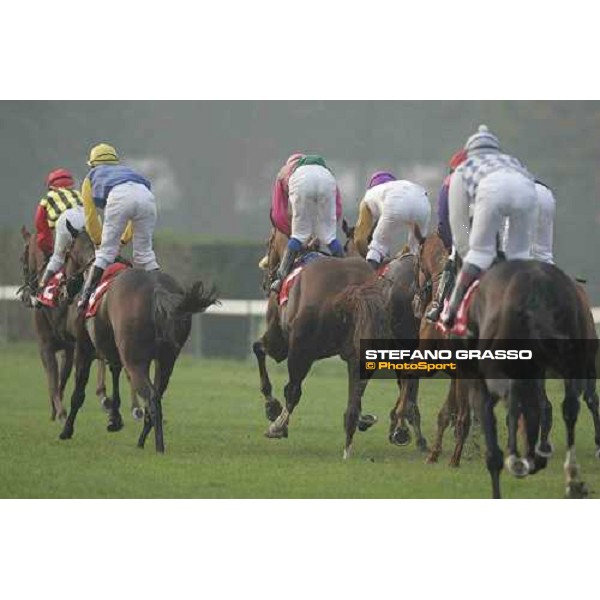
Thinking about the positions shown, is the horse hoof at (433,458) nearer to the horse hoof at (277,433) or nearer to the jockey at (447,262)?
the jockey at (447,262)

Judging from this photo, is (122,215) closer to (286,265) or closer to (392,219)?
(286,265)

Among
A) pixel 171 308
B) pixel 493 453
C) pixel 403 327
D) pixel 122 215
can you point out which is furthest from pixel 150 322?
pixel 493 453

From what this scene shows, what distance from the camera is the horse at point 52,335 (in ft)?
46.1

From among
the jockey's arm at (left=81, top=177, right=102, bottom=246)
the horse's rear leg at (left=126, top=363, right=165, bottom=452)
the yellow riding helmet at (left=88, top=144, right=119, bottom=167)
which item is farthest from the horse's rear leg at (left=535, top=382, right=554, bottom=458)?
the yellow riding helmet at (left=88, top=144, right=119, bottom=167)

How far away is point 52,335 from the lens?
1438 centimetres

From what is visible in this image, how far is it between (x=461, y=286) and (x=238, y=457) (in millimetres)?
2512

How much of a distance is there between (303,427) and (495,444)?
4.72 meters

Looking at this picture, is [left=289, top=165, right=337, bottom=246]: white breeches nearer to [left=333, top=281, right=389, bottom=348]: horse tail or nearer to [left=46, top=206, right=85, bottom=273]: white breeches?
[left=333, top=281, right=389, bottom=348]: horse tail

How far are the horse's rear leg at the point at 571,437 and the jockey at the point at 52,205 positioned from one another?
19.5 feet

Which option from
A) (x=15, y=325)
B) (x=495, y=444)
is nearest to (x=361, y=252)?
(x=495, y=444)

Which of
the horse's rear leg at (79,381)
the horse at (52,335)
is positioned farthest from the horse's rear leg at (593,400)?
the horse at (52,335)

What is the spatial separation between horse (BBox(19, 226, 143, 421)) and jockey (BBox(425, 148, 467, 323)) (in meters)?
3.42

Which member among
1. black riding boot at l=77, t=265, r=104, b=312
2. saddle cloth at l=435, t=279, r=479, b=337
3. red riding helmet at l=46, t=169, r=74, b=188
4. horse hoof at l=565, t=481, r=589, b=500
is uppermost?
red riding helmet at l=46, t=169, r=74, b=188

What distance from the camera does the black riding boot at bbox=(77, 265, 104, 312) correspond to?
12.3 metres
